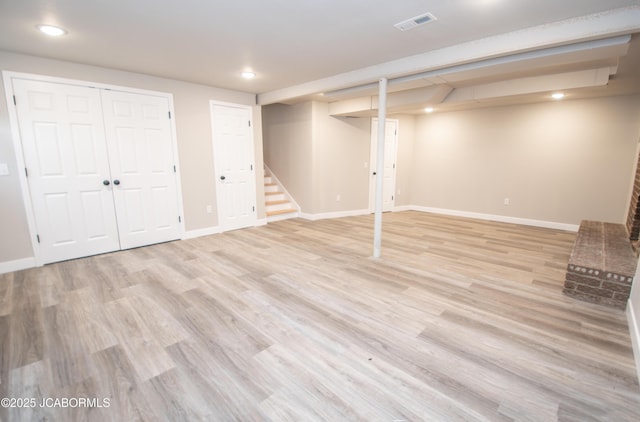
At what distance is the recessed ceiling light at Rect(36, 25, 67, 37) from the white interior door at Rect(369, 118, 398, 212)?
5499 millimetres

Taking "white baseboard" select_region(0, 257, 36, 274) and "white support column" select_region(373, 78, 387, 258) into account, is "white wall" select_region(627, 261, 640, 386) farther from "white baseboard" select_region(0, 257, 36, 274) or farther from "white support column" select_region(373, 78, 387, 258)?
"white baseboard" select_region(0, 257, 36, 274)

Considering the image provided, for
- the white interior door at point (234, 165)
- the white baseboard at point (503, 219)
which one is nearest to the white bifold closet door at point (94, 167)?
the white interior door at point (234, 165)

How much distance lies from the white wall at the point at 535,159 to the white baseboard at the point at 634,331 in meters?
3.57

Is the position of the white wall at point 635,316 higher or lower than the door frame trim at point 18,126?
lower

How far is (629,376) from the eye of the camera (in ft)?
5.80

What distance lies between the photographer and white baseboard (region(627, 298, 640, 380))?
6.15ft

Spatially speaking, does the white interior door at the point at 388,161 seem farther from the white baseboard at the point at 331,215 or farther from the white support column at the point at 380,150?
the white support column at the point at 380,150

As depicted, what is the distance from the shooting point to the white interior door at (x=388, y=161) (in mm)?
6774

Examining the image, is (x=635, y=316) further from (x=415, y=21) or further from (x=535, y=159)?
(x=535, y=159)

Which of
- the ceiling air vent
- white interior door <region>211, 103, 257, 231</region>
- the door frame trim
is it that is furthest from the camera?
white interior door <region>211, 103, 257, 231</region>

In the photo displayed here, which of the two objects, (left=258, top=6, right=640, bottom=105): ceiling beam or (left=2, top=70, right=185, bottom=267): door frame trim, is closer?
(left=258, top=6, right=640, bottom=105): ceiling beam

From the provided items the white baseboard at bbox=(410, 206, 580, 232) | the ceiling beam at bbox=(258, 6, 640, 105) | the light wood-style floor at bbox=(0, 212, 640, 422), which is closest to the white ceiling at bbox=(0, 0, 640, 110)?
the ceiling beam at bbox=(258, 6, 640, 105)

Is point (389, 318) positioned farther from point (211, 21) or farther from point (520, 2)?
point (211, 21)

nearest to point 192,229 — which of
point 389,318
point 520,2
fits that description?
point 389,318
